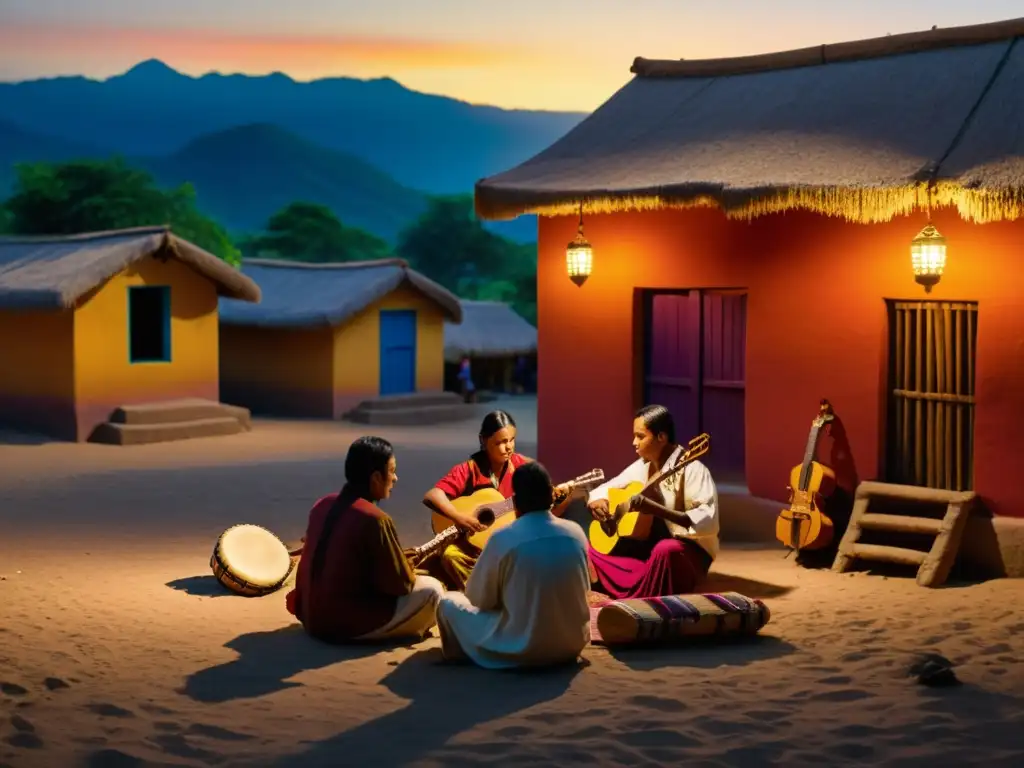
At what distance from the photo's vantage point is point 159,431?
60.6ft

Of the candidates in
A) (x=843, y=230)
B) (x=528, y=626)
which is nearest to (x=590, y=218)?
(x=843, y=230)

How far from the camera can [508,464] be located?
323 inches

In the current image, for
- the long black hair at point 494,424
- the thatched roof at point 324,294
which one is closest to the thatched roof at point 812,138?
the long black hair at point 494,424

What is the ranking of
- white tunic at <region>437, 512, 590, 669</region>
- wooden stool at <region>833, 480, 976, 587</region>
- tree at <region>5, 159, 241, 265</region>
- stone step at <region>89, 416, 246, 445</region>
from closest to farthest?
white tunic at <region>437, 512, 590, 669</region> → wooden stool at <region>833, 480, 976, 587</region> → stone step at <region>89, 416, 246, 445</region> → tree at <region>5, 159, 241, 265</region>

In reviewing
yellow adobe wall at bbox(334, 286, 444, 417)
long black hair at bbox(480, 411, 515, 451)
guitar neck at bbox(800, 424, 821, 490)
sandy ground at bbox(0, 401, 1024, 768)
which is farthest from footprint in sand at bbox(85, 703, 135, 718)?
yellow adobe wall at bbox(334, 286, 444, 417)

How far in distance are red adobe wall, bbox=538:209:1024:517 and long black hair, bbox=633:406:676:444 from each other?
7.35ft

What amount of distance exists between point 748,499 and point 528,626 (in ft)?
14.1

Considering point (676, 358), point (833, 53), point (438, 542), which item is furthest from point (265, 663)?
point (833, 53)

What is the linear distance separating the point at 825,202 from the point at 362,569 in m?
4.22

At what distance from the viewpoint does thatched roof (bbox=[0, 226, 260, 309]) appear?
1766 centimetres

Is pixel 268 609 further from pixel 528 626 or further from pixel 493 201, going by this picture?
pixel 493 201

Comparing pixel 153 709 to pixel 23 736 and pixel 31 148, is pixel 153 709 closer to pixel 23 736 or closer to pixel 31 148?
pixel 23 736

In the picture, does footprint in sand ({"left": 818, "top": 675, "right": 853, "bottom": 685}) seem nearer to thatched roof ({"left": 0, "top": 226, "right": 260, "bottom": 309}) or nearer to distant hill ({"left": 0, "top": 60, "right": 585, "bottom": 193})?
thatched roof ({"left": 0, "top": 226, "right": 260, "bottom": 309})

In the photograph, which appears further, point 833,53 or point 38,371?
point 38,371
